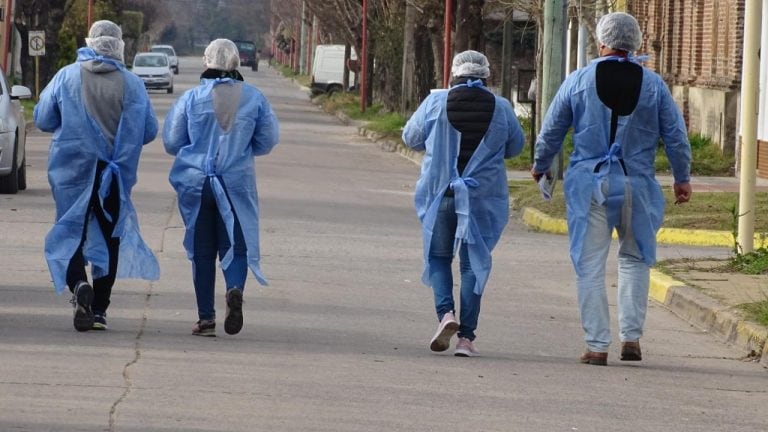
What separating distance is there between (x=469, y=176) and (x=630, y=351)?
132 centimetres

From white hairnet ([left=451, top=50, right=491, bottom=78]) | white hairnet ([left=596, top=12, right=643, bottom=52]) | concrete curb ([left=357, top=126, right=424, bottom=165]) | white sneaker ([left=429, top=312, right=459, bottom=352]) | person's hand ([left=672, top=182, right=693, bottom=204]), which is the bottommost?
concrete curb ([left=357, top=126, right=424, bottom=165])

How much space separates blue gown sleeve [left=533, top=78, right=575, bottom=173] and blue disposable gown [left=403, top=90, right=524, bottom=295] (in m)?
0.30

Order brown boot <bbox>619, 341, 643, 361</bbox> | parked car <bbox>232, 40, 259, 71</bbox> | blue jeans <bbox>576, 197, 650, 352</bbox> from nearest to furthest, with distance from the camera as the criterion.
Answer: blue jeans <bbox>576, 197, 650, 352</bbox>, brown boot <bbox>619, 341, 643, 361</bbox>, parked car <bbox>232, 40, 259, 71</bbox>

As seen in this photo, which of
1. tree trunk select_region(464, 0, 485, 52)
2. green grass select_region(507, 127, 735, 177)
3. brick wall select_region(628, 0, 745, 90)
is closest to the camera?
green grass select_region(507, 127, 735, 177)

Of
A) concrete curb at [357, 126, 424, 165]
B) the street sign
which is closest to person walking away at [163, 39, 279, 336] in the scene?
concrete curb at [357, 126, 424, 165]

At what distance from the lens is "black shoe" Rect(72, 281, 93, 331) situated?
31.9 ft

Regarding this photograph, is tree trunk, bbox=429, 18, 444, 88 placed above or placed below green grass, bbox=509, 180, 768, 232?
above

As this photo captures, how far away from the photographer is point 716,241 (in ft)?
53.7

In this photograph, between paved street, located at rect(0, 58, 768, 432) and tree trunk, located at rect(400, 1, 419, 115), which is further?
tree trunk, located at rect(400, 1, 419, 115)

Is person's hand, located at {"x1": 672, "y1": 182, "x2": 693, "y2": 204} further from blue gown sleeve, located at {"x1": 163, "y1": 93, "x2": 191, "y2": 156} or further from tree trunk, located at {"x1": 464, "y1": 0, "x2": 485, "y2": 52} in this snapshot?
tree trunk, located at {"x1": 464, "y1": 0, "x2": 485, "y2": 52}

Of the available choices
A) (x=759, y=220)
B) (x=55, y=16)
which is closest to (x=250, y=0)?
(x=55, y=16)

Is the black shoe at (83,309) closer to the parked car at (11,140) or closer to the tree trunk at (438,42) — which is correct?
the parked car at (11,140)

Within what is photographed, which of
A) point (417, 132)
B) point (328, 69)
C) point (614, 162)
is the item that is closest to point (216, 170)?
point (417, 132)

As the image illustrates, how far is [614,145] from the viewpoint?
9266mm
